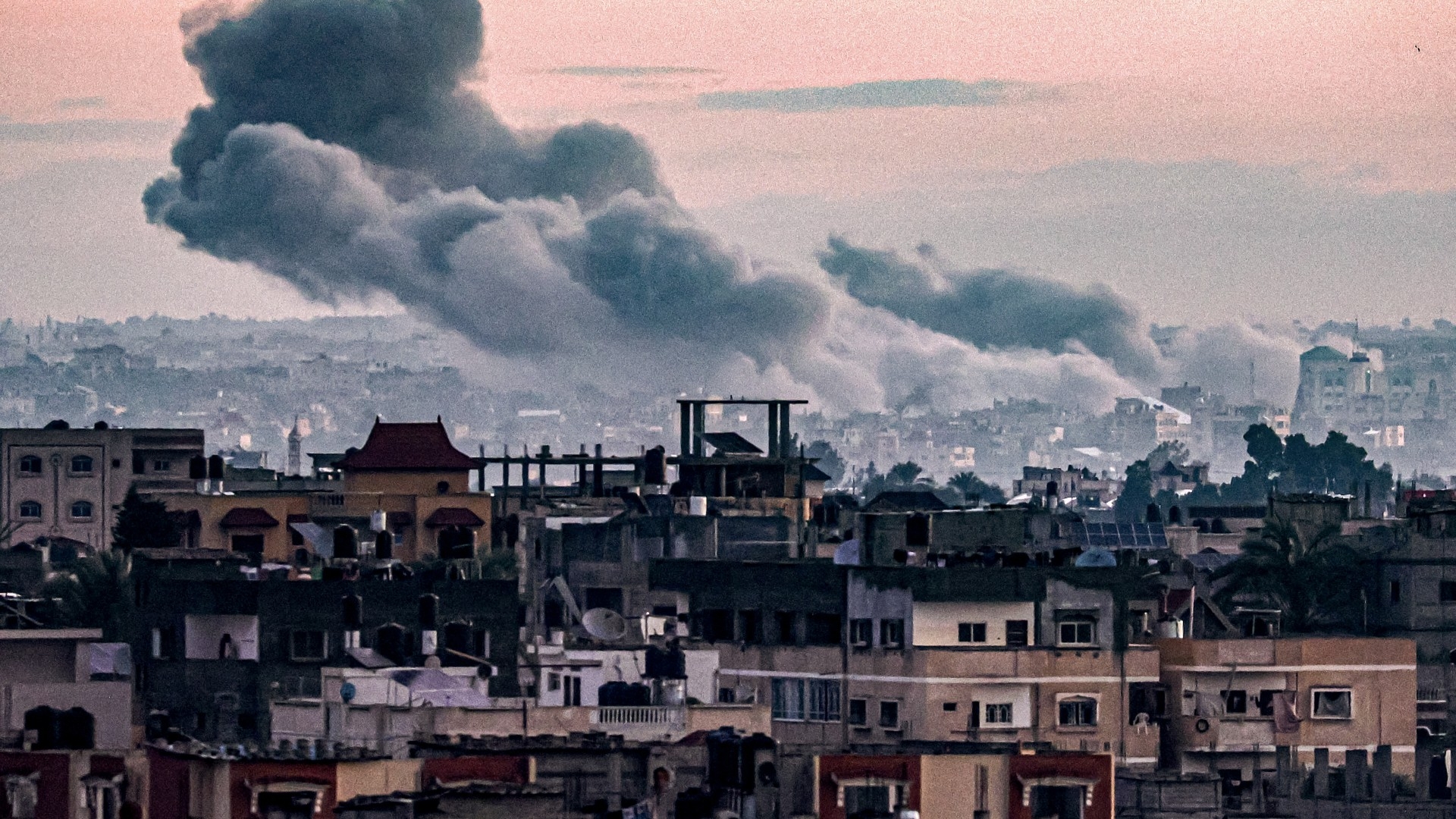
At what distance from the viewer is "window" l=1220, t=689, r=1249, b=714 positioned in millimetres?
45938

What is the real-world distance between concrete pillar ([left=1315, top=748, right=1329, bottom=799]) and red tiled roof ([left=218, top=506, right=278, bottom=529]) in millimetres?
37994

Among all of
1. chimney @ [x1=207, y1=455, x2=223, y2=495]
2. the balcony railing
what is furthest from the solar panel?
the balcony railing

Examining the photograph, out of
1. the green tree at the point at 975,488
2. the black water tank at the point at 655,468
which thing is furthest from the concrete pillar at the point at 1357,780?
the green tree at the point at 975,488

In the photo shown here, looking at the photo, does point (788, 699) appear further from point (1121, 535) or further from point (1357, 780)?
point (1121, 535)

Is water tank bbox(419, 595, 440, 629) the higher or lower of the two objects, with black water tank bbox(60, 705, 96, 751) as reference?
higher

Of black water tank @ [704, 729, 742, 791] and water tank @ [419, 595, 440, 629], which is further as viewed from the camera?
water tank @ [419, 595, 440, 629]

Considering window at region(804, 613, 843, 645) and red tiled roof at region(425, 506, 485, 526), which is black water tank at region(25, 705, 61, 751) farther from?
red tiled roof at region(425, 506, 485, 526)

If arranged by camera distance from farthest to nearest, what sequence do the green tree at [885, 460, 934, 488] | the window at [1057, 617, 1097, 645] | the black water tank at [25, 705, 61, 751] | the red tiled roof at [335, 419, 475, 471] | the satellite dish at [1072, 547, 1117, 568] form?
1. the green tree at [885, 460, 934, 488]
2. the red tiled roof at [335, 419, 475, 471]
3. the satellite dish at [1072, 547, 1117, 568]
4. the window at [1057, 617, 1097, 645]
5. the black water tank at [25, 705, 61, 751]

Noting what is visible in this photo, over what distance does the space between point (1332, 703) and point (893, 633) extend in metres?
4.40

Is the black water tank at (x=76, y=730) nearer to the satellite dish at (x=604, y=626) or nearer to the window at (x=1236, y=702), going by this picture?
the satellite dish at (x=604, y=626)

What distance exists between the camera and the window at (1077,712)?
4447 cm

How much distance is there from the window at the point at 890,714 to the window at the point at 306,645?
5872mm

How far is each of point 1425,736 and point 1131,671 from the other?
4.34 meters

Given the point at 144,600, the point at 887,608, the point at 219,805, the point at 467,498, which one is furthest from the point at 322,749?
the point at 467,498
